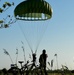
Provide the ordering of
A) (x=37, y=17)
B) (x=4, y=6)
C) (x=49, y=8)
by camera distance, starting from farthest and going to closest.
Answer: (x=37, y=17) < (x=49, y=8) < (x=4, y=6)

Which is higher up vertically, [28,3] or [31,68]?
[28,3]

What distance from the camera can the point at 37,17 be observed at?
24.2 metres

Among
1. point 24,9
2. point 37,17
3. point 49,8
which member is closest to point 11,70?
point 24,9

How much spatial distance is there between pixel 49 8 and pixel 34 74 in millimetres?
16006

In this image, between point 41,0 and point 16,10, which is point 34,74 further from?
point 41,0

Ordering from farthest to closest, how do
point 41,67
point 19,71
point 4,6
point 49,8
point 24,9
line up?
point 49,8, point 24,9, point 4,6, point 41,67, point 19,71

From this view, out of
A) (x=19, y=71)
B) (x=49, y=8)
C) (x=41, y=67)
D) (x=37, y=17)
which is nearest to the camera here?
(x=19, y=71)

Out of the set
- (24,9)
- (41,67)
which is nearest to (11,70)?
(41,67)

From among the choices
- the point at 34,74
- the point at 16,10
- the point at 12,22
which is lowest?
the point at 34,74

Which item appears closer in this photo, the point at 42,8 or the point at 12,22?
the point at 12,22

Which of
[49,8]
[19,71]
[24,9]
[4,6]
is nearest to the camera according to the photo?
[19,71]

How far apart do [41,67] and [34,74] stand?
26 centimetres

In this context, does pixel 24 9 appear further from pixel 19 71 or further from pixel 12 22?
pixel 19 71

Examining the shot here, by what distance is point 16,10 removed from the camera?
19.0m
